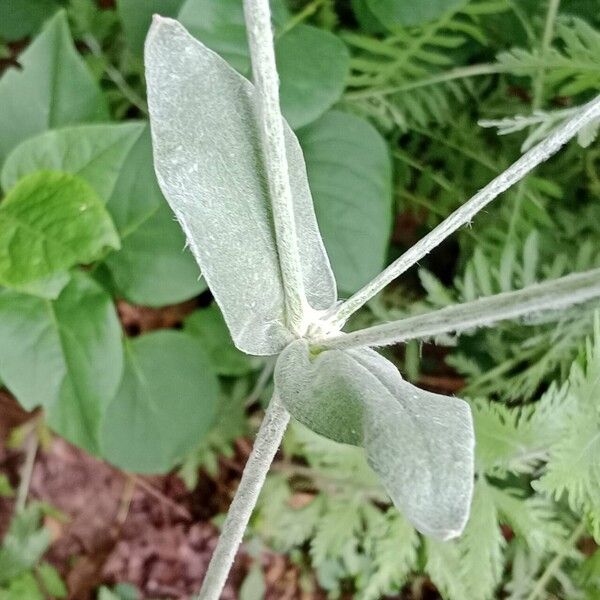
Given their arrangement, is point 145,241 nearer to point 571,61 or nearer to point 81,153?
point 81,153

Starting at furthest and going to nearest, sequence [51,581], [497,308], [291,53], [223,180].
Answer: [51,581], [291,53], [223,180], [497,308]

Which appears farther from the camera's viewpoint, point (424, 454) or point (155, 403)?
point (155, 403)

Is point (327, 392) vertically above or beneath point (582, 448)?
above

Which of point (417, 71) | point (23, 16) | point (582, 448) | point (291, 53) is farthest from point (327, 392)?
point (23, 16)

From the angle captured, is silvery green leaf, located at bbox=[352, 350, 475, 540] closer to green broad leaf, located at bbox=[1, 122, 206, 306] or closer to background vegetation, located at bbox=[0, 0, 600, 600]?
background vegetation, located at bbox=[0, 0, 600, 600]

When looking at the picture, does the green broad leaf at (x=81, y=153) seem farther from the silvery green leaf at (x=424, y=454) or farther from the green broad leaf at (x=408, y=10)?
the silvery green leaf at (x=424, y=454)

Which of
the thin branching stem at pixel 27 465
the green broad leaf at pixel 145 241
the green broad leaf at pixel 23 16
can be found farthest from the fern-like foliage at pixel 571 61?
the thin branching stem at pixel 27 465
